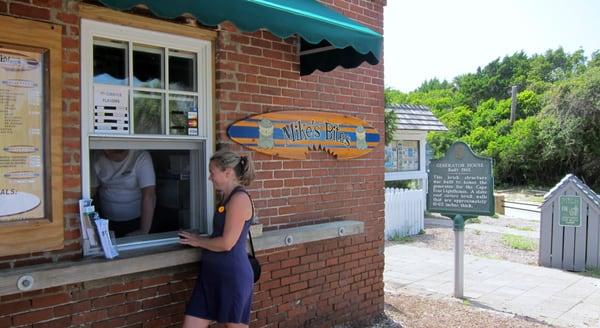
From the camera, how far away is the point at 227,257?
3.50 m

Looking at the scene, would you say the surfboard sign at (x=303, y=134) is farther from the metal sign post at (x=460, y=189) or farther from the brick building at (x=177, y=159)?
the metal sign post at (x=460, y=189)

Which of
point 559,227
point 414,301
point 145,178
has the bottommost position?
point 414,301

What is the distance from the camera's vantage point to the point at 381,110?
19.0 ft

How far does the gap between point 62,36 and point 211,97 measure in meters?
1.19

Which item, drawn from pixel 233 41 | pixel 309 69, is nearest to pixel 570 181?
pixel 309 69

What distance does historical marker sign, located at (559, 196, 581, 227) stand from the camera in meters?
8.42

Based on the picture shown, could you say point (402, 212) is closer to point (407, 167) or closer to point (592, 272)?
point (407, 167)

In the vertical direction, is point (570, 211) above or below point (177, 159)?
below

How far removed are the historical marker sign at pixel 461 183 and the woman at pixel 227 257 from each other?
4082 millimetres

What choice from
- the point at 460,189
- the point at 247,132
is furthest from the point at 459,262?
the point at 247,132

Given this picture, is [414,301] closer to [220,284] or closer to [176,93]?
[220,284]

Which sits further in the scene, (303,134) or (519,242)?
(519,242)

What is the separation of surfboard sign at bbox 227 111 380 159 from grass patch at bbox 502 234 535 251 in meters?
6.13

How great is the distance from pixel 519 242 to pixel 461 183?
473cm
